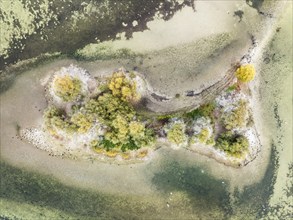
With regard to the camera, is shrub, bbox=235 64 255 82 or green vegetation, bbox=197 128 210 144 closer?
green vegetation, bbox=197 128 210 144

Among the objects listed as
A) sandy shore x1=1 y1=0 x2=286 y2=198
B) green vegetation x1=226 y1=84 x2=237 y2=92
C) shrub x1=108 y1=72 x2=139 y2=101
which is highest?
green vegetation x1=226 y1=84 x2=237 y2=92

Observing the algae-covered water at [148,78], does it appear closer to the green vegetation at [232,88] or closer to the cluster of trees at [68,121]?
the green vegetation at [232,88]

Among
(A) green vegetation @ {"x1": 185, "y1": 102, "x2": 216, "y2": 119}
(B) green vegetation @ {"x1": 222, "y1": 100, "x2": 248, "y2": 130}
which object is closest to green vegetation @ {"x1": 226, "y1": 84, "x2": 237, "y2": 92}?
(B) green vegetation @ {"x1": 222, "y1": 100, "x2": 248, "y2": 130}

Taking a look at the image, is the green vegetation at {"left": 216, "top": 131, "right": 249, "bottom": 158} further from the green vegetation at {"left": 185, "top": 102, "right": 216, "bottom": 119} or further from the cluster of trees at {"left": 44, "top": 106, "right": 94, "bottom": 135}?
the cluster of trees at {"left": 44, "top": 106, "right": 94, "bottom": 135}

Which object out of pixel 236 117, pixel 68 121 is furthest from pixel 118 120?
pixel 236 117

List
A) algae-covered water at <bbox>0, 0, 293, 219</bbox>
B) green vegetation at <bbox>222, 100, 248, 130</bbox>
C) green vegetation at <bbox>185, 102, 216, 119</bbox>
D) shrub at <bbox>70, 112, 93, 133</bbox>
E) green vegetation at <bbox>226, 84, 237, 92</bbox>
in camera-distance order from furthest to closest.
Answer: algae-covered water at <bbox>0, 0, 293, 219</bbox> → green vegetation at <bbox>226, 84, 237, 92</bbox> → green vegetation at <bbox>185, 102, 216, 119</bbox> → green vegetation at <bbox>222, 100, 248, 130</bbox> → shrub at <bbox>70, 112, 93, 133</bbox>

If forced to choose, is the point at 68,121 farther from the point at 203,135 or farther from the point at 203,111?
the point at 203,111
